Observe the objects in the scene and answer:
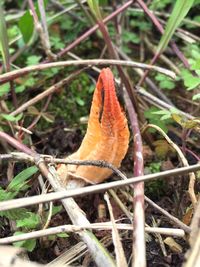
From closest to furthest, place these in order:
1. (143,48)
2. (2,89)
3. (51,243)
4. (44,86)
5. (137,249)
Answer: (137,249) → (51,243) → (2,89) → (44,86) → (143,48)

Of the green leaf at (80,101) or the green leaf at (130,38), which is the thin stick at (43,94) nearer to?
the green leaf at (80,101)

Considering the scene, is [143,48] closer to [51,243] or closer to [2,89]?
[2,89]

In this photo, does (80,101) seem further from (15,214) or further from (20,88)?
(15,214)

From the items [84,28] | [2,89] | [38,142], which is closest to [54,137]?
[38,142]

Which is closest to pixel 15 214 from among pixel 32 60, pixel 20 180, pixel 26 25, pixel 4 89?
pixel 20 180

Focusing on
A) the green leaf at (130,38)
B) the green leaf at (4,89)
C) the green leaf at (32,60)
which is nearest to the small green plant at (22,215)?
the green leaf at (4,89)
